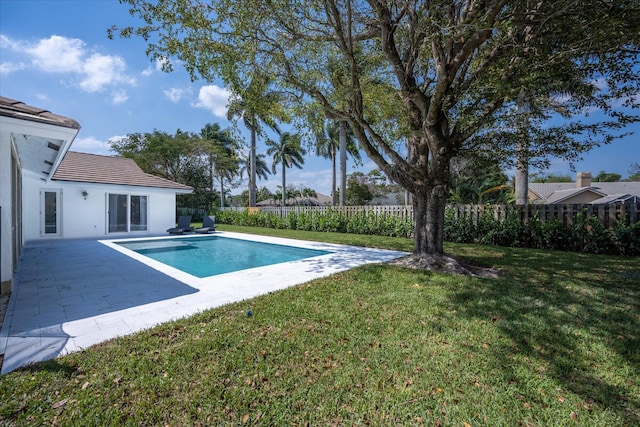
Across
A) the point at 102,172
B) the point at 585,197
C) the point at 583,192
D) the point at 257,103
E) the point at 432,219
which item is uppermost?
the point at 257,103

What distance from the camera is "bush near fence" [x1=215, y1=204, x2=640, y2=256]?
343 inches

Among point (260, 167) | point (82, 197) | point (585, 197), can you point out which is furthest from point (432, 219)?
point (260, 167)

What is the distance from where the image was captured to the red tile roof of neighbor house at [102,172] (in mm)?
14086

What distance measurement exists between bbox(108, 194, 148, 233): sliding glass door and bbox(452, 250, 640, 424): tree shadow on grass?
56.6 ft

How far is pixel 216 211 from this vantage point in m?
28.6

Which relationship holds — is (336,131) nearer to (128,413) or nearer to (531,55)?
(531,55)

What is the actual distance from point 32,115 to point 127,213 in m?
13.5

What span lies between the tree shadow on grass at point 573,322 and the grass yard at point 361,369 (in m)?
0.02

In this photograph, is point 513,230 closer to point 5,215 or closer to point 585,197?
point 5,215

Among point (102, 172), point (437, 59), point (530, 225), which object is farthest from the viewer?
point (102, 172)

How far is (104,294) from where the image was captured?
5238 mm

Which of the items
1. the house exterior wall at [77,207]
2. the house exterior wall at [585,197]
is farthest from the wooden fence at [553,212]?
the house exterior wall at [585,197]

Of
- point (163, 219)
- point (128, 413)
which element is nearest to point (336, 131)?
point (163, 219)

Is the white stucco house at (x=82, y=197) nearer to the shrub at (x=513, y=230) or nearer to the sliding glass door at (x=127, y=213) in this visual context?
the sliding glass door at (x=127, y=213)
